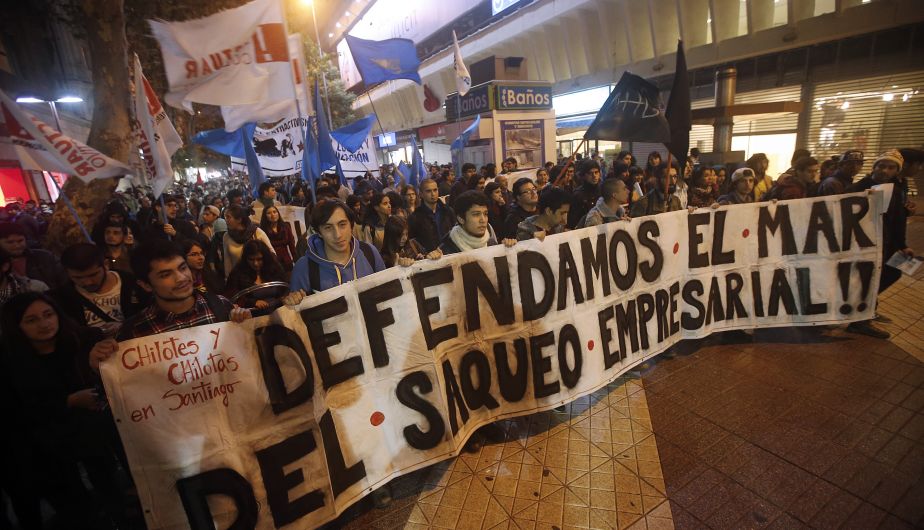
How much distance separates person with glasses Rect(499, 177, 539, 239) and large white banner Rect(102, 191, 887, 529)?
149 cm

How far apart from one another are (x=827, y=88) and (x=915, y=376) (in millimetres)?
13842

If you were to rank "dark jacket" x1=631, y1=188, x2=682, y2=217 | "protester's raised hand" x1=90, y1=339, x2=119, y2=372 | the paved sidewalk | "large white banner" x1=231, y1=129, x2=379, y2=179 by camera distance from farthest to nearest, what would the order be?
"large white banner" x1=231, y1=129, x2=379, y2=179 < "dark jacket" x1=631, y1=188, x2=682, y2=217 < the paved sidewalk < "protester's raised hand" x1=90, y1=339, x2=119, y2=372

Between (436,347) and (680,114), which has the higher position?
(680,114)

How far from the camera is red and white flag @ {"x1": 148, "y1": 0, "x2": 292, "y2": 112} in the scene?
181 inches

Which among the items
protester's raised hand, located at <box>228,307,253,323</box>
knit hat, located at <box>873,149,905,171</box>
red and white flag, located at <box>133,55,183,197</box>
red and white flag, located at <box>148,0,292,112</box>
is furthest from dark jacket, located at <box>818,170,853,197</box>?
red and white flag, located at <box>133,55,183,197</box>

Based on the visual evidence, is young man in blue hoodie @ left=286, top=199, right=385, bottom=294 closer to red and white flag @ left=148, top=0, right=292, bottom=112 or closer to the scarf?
the scarf

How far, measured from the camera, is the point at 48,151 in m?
4.14

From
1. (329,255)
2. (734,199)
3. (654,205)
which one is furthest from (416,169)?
(329,255)

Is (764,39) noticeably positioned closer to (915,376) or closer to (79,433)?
(915,376)

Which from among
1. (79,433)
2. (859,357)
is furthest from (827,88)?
(79,433)

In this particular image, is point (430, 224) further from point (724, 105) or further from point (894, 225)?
point (724, 105)

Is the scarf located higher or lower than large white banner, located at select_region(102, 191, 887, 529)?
higher

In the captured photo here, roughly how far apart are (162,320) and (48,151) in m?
3.24

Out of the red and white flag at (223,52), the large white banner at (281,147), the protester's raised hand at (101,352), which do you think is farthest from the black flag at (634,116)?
the large white banner at (281,147)
